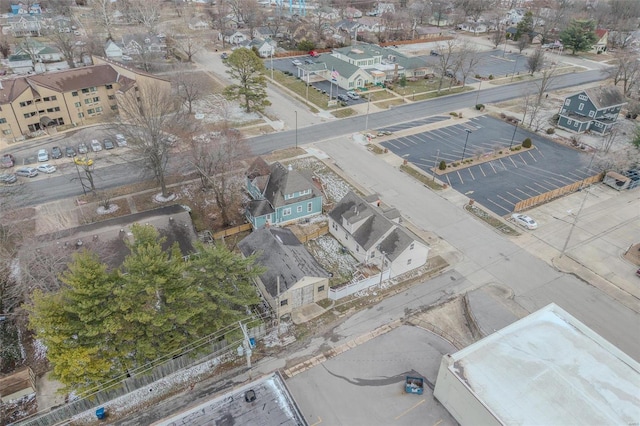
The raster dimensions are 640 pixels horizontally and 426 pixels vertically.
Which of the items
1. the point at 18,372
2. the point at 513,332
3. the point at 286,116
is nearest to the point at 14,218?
the point at 18,372

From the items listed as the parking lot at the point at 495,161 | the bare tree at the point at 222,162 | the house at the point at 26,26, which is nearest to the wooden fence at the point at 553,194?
the parking lot at the point at 495,161

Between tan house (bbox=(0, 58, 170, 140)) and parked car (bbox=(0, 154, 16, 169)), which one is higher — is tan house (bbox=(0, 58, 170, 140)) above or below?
above

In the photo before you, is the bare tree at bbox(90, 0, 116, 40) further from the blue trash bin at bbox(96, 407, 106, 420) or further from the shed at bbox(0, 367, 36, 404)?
the blue trash bin at bbox(96, 407, 106, 420)

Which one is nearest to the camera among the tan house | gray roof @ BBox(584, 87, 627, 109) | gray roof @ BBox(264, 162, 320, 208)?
gray roof @ BBox(264, 162, 320, 208)

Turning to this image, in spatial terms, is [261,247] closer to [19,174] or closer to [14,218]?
[14,218]

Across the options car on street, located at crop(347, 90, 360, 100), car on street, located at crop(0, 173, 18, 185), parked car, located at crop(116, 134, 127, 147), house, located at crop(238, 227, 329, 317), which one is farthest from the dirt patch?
car on street, located at crop(0, 173, 18, 185)

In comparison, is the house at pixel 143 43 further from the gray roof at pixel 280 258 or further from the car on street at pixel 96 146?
the gray roof at pixel 280 258
